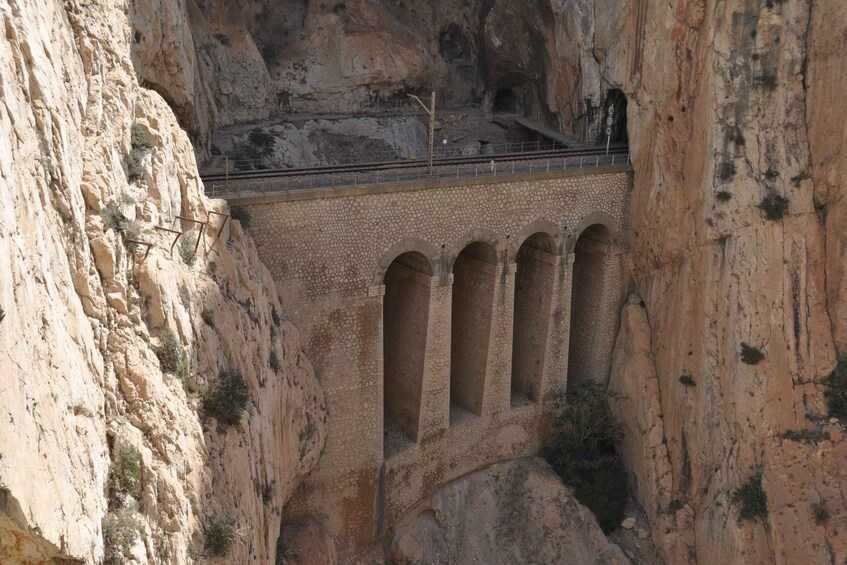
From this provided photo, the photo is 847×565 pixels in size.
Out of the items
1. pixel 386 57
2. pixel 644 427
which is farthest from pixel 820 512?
pixel 386 57

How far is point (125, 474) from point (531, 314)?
20398 millimetres

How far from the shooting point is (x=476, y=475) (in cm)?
3366

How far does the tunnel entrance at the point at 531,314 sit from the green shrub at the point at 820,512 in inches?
385

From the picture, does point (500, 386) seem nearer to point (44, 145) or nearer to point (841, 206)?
point (841, 206)

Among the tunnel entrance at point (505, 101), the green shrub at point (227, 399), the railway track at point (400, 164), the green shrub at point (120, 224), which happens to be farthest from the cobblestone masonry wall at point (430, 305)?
the tunnel entrance at point (505, 101)

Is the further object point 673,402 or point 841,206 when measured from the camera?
point 673,402

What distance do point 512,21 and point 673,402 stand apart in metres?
18.1

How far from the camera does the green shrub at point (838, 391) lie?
1163 inches

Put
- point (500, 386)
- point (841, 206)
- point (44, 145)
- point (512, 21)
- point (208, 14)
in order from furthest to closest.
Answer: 1. point (512, 21)
2. point (208, 14)
3. point (500, 386)
4. point (841, 206)
5. point (44, 145)

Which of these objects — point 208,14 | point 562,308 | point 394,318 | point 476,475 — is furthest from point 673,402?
point 208,14

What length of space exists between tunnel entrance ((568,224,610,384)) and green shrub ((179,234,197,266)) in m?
16.6

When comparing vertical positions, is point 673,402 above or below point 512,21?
below

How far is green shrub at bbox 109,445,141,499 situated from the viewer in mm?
16062

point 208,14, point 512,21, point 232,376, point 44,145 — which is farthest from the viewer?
point 512,21
